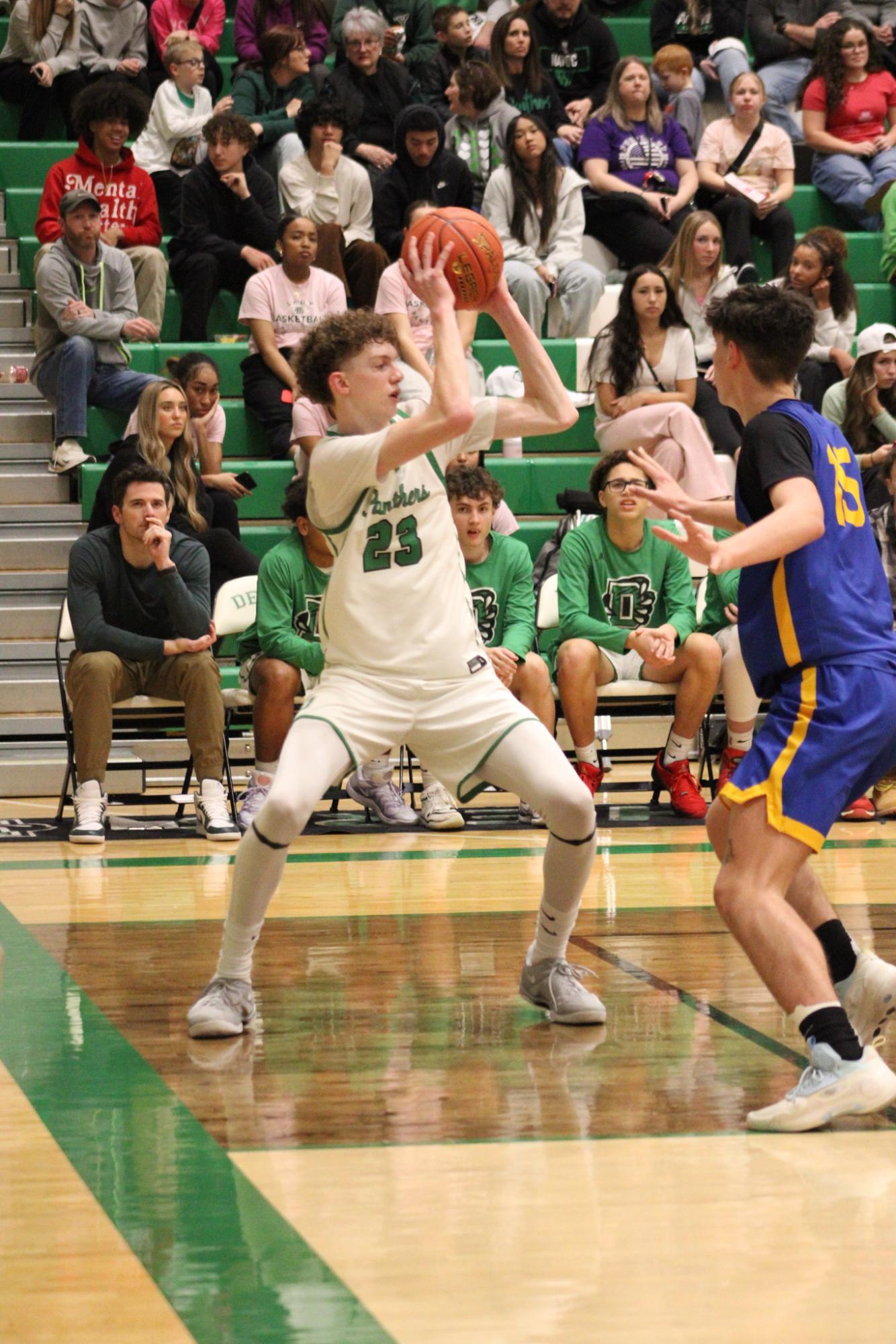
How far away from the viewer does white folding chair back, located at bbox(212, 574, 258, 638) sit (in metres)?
7.80

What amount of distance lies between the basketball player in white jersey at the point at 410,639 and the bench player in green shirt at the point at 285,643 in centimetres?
302

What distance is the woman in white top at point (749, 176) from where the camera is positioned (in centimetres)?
1080

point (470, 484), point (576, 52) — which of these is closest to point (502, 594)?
point (470, 484)

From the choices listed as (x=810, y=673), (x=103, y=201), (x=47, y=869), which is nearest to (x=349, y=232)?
(x=103, y=201)

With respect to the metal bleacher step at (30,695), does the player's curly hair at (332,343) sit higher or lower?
higher

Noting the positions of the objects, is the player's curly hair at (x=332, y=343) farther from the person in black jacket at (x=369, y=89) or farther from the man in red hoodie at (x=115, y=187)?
the person in black jacket at (x=369, y=89)

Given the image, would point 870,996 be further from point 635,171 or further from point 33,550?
point 635,171

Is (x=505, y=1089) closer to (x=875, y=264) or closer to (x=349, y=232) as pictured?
(x=349, y=232)

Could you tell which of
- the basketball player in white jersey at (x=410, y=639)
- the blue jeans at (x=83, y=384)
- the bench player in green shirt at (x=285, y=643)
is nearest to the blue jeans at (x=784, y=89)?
the blue jeans at (x=83, y=384)

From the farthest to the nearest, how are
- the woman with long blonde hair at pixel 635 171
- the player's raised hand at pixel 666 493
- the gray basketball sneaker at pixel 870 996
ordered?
the woman with long blonde hair at pixel 635 171 → the gray basketball sneaker at pixel 870 996 → the player's raised hand at pixel 666 493

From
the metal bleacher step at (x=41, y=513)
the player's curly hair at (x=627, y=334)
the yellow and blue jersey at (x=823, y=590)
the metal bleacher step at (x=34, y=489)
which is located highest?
the yellow and blue jersey at (x=823, y=590)

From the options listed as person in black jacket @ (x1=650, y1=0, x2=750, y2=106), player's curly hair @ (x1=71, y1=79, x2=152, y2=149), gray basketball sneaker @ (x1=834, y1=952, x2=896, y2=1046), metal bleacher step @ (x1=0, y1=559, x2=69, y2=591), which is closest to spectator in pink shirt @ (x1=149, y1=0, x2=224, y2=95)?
player's curly hair @ (x1=71, y1=79, x2=152, y2=149)

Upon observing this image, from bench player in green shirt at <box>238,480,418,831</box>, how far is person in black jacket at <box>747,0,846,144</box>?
6.28 m

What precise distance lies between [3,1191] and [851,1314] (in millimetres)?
1350
